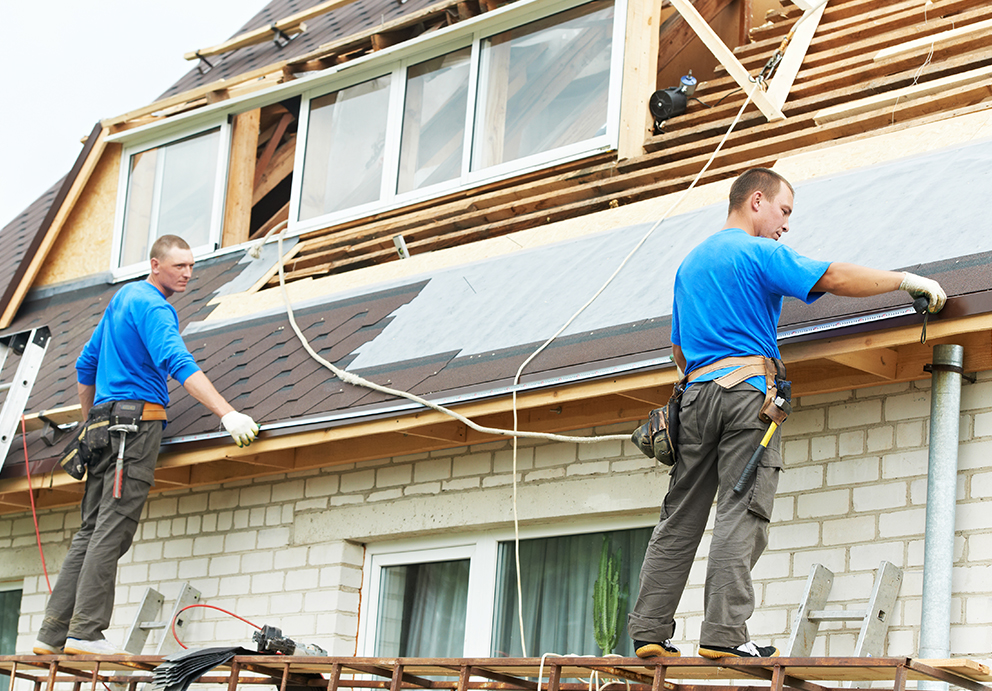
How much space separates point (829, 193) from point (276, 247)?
172 inches

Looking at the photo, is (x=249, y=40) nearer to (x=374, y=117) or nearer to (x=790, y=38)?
(x=374, y=117)

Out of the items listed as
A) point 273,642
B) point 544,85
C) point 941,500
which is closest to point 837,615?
point 941,500

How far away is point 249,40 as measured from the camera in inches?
407

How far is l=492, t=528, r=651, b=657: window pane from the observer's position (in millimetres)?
5875

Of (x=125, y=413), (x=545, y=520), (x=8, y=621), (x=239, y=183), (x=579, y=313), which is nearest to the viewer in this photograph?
(x=579, y=313)

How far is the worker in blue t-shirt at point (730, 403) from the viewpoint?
4320 mm

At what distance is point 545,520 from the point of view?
616 cm

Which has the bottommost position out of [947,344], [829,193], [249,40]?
[947,344]

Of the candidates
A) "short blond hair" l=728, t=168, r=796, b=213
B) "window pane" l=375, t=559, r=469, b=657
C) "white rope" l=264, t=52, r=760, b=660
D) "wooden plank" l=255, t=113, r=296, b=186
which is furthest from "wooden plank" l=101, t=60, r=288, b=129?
"short blond hair" l=728, t=168, r=796, b=213

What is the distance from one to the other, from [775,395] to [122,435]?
11.8ft

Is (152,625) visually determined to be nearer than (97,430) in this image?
No

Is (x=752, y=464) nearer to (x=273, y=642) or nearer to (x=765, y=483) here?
(x=765, y=483)

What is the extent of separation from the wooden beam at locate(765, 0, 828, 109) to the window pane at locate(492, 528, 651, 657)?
2.69 meters

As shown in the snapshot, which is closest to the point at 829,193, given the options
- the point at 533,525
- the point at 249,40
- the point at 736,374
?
the point at 736,374
